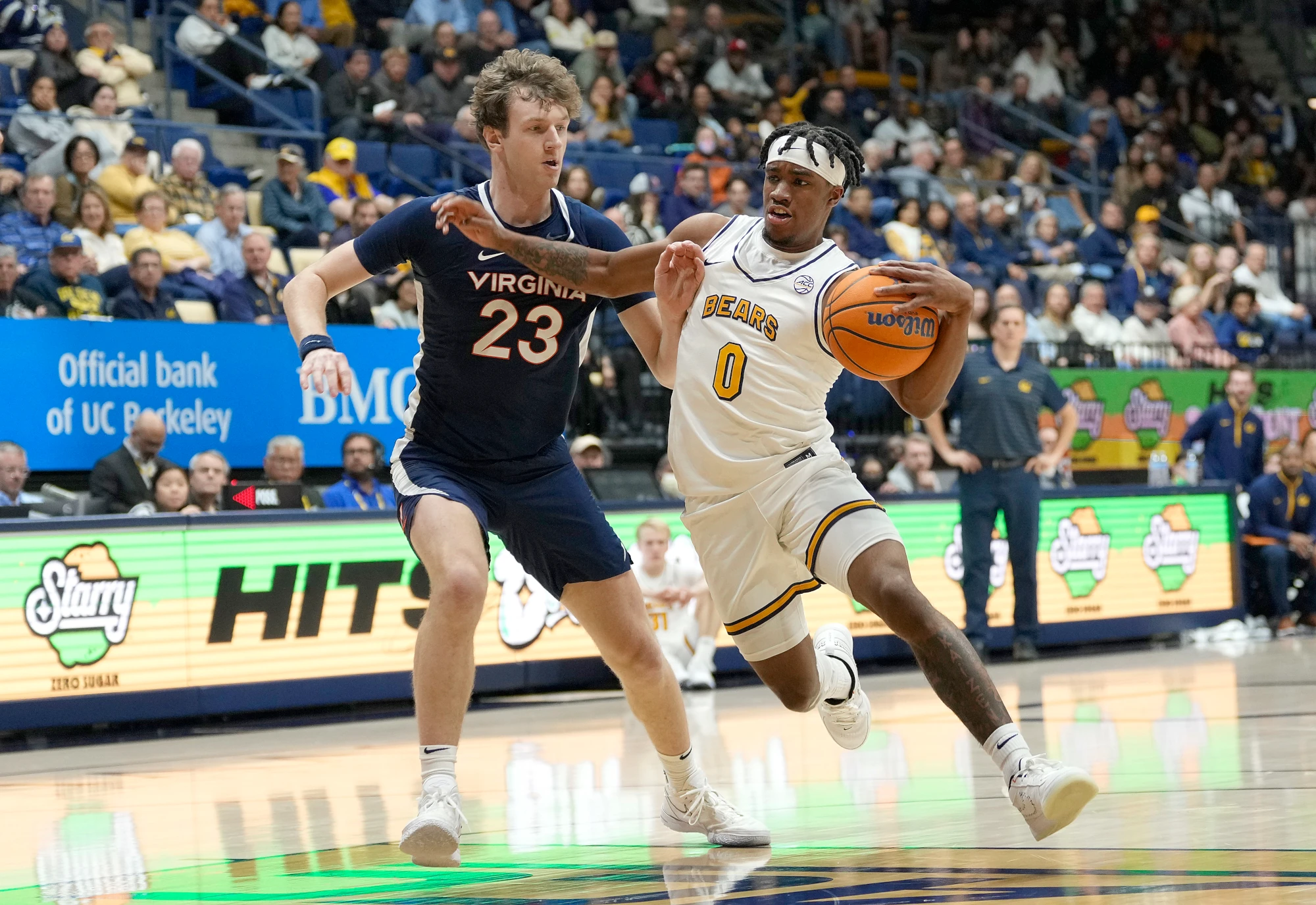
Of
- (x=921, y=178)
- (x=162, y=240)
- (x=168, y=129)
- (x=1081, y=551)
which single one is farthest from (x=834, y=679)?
(x=921, y=178)

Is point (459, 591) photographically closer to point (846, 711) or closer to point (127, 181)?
point (846, 711)

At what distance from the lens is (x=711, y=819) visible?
5.12 meters

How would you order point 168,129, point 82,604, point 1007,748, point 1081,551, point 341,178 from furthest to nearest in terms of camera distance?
point 341,178 → point 168,129 → point 1081,551 → point 82,604 → point 1007,748

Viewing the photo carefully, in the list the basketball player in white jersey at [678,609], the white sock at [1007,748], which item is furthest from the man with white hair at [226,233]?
the white sock at [1007,748]

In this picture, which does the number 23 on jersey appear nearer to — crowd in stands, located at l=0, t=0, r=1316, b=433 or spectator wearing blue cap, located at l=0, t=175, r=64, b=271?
crowd in stands, located at l=0, t=0, r=1316, b=433

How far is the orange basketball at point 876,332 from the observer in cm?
488

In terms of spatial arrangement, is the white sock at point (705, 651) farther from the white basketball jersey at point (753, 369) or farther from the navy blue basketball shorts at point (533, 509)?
the navy blue basketball shorts at point (533, 509)

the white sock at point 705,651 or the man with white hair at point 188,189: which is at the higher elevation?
the man with white hair at point 188,189

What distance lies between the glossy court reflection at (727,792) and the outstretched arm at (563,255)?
1.72m

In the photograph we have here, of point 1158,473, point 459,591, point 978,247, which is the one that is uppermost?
point 978,247

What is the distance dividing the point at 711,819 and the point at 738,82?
14986 mm

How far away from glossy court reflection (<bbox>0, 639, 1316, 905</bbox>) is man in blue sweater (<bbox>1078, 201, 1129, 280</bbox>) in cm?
954

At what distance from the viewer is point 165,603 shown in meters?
9.20

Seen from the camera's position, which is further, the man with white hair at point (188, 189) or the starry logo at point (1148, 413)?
the starry logo at point (1148, 413)
